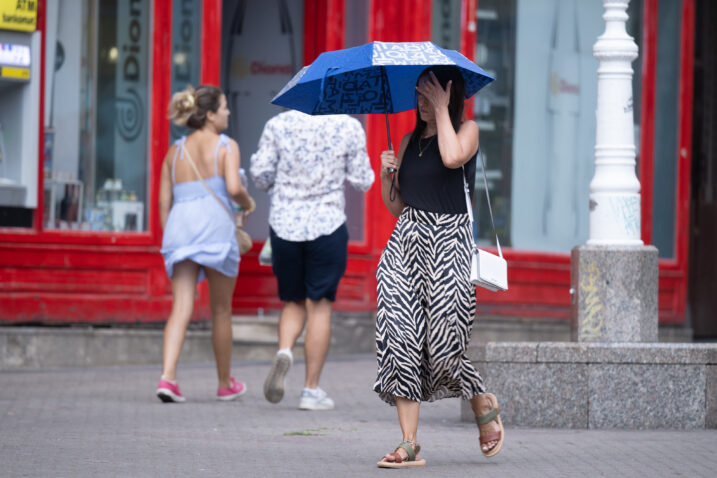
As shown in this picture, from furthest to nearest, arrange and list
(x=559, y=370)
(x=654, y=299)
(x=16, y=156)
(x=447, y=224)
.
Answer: (x=16, y=156) < (x=654, y=299) < (x=559, y=370) < (x=447, y=224)

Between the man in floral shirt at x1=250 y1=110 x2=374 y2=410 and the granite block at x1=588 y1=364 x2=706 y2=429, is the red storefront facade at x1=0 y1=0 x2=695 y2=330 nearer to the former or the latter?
the man in floral shirt at x1=250 y1=110 x2=374 y2=410

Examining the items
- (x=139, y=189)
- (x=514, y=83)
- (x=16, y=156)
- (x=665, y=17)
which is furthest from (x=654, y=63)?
(x=16, y=156)

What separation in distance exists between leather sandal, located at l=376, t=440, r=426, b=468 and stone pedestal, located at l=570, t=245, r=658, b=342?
228cm

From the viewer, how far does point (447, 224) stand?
6.15 m

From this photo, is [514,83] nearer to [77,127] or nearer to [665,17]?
[665,17]

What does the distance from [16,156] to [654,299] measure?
17.4 ft

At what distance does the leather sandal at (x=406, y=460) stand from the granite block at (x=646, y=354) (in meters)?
1.82

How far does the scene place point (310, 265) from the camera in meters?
8.45

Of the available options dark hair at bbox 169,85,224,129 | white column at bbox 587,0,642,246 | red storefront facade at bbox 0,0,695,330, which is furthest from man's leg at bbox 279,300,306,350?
red storefront facade at bbox 0,0,695,330

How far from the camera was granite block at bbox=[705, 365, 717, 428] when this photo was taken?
761cm

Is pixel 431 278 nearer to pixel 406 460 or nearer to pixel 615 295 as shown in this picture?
pixel 406 460

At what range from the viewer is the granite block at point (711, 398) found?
7.61 meters

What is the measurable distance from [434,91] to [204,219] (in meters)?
2.96

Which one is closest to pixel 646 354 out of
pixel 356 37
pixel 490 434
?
pixel 490 434
